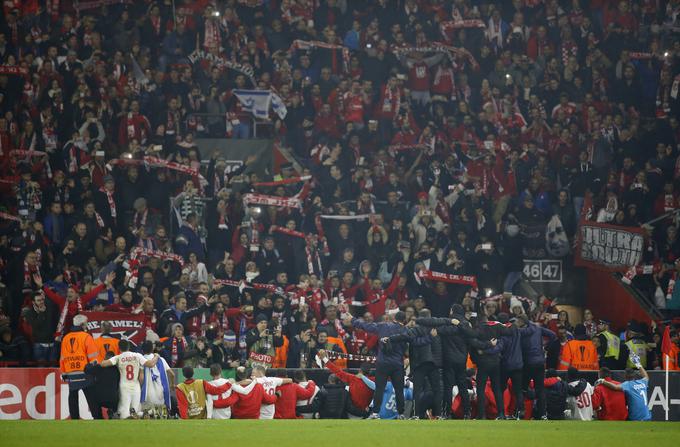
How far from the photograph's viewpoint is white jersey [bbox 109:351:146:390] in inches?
749

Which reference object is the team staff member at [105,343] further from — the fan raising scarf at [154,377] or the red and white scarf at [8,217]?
the red and white scarf at [8,217]

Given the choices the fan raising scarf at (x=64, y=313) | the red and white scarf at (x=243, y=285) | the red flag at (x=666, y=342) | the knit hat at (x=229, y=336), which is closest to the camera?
the red flag at (x=666, y=342)

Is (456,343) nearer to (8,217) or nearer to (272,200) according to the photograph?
(272,200)

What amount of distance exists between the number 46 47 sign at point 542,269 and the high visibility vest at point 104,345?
9.97 meters

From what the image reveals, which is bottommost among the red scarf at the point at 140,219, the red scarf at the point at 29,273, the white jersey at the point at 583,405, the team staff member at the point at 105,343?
the white jersey at the point at 583,405

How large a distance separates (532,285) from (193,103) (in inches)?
339

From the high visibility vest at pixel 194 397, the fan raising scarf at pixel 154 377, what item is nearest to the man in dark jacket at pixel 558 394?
the high visibility vest at pixel 194 397

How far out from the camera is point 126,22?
96.5ft

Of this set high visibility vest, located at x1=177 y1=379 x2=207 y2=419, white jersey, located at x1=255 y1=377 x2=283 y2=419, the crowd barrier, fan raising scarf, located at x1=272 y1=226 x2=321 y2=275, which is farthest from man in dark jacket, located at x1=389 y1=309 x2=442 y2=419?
fan raising scarf, located at x1=272 y1=226 x2=321 y2=275

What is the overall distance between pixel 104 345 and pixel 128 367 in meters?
1.03

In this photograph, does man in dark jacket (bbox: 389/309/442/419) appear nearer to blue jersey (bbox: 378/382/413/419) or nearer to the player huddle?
the player huddle

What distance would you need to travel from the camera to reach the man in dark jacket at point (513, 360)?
19.6 metres

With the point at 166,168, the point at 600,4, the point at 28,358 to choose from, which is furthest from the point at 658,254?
the point at 28,358

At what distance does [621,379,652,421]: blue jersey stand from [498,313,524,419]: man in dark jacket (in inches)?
65.1
